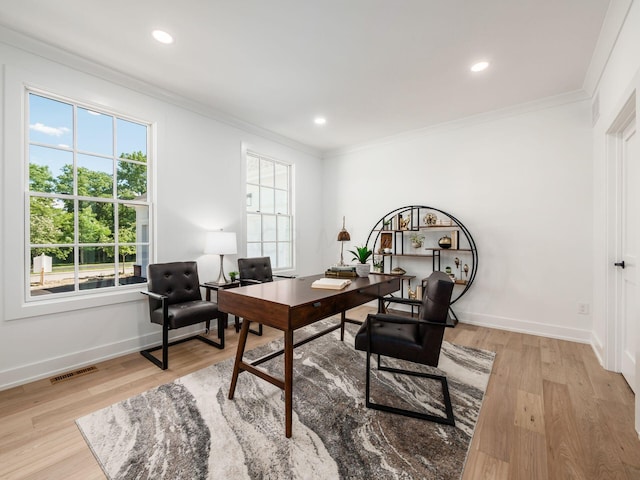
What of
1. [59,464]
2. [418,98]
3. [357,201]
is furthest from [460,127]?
[59,464]

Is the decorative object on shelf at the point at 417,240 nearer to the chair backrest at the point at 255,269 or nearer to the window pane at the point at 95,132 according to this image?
the chair backrest at the point at 255,269

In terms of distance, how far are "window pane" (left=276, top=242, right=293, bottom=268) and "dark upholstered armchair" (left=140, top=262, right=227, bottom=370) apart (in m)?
1.73

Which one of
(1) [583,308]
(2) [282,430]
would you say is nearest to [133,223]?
(2) [282,430]

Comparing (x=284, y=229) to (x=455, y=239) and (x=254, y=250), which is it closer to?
(x=254, y=250)

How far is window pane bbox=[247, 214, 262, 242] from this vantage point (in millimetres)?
4383

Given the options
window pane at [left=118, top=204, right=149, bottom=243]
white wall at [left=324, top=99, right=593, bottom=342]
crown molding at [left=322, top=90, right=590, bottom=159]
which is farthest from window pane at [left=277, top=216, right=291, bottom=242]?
window pane at [left=118, top=204, right=149, bottom=243]

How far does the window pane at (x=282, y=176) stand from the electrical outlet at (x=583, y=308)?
167 inches

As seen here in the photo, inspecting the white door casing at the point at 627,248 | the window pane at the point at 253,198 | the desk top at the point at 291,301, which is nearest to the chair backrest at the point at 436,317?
the desk top at the point at 291,301

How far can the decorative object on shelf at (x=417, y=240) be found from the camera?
4.39 m

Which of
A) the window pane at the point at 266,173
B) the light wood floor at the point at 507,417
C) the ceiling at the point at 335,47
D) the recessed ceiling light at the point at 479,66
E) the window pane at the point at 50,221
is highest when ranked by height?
the ceiling at the point at 335,47

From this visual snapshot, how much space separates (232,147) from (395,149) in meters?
2.54

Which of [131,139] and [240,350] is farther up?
[131,139]

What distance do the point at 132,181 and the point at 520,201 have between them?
4.56 metres

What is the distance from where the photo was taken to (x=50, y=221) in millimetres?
2623
